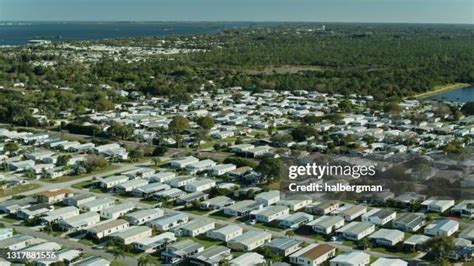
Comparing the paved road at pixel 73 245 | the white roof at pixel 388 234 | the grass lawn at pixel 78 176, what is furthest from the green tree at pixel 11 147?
the white roof at pixel 388 234

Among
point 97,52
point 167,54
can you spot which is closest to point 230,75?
point 167,54

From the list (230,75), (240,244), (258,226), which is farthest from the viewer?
(230,75)

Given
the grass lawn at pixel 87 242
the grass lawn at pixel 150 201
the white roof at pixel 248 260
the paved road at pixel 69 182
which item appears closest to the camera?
the white roof at pixel 248 260

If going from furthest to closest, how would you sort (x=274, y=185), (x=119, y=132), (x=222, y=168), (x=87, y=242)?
(x=119, y=132), (x=222, y=168), (x=274, y=185), (x=87, y=242)

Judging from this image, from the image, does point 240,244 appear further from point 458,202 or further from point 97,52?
point 97,52

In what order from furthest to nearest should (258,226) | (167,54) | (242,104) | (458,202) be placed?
(167,54)
(242,104)
(458,202)
(258,226)

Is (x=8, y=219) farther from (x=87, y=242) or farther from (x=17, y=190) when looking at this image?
(x=87, y=242)

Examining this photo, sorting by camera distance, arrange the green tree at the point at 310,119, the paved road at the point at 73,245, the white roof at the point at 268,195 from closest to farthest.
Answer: the paved road at the point at 73,245
the white roof at the point at 268,195
the green tree at the point at 310,119

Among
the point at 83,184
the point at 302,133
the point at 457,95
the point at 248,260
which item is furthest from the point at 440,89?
the point at 248,260

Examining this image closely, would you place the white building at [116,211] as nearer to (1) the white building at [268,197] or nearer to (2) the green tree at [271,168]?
(1) the white building at [268,197]
